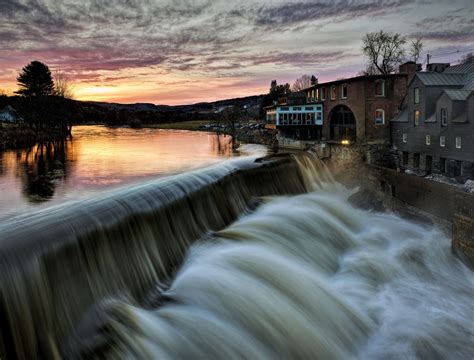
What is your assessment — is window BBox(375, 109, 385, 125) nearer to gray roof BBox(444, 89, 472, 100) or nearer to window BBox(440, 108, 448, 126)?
window BBox(440, 108, 448, 126)

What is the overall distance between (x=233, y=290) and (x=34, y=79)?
105442 mm

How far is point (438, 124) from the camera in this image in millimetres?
38812

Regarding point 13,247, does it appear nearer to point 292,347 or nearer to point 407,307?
point 292,347

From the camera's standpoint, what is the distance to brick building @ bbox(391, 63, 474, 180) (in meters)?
35.2

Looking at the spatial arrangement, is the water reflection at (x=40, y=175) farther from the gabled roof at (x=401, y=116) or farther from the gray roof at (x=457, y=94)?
the gabled roof at (x=401, y=116)

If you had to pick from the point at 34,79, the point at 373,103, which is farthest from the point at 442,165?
the point at 34,79

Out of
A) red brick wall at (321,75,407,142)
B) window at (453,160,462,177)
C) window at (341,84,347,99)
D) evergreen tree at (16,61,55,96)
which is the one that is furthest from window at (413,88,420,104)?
evergreen tree at (16,61,55,96)

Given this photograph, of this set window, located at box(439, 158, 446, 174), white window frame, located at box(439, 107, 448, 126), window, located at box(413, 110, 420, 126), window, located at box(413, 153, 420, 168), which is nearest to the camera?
white window frame, located at box(439, 107, 448, 126)

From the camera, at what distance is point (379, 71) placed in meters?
80.3

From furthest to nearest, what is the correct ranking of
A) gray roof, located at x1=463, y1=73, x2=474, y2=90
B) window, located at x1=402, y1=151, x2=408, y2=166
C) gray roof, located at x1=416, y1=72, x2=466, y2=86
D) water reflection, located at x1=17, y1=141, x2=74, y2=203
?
1. window, located at x1=402, y1=151, x2=408, y2=166
2. gray roof, located at x1=416, y1=72, x2=466, y2=86
3. gray roof, located at x1=463, y1=73, x2=474, y2=90
4. water reflection, located at x1=17, y1=141, x2=74, y2=203

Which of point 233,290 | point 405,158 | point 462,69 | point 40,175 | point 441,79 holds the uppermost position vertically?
point 462,69

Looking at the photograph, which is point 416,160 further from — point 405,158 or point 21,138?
point 21,138

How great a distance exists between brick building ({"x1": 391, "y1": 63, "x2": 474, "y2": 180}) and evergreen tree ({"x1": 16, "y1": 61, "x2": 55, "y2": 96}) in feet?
281

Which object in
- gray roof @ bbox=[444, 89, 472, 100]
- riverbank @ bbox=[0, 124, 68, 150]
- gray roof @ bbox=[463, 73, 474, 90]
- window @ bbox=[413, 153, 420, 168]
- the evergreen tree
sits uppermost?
the evergreen tree
